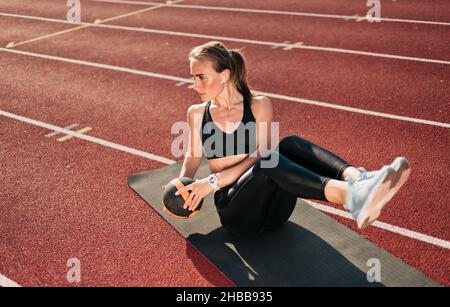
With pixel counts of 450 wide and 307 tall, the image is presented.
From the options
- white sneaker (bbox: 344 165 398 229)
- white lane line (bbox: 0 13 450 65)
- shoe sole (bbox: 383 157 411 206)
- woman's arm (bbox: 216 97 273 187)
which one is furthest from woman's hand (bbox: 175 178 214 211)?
white lane line (bbox: 0 13 450 65)

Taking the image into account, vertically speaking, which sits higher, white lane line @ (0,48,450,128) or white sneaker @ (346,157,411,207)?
white sneaker @ (346,157,411,207)

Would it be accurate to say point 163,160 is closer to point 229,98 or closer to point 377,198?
point 229,98

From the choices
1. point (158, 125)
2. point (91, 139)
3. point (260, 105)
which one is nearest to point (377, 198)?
point (260, 105)

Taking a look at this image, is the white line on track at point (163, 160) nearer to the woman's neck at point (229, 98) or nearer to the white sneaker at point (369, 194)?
the white sneaker at point (369, 194)

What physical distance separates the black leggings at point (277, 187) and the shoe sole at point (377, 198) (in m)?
0.35

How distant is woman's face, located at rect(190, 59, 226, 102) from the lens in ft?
13.5

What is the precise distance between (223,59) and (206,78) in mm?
221

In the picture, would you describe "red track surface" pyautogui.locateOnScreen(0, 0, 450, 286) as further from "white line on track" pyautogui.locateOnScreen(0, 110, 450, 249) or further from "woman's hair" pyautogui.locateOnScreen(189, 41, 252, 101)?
"woman's hair" pyautogui.locateOnScreen(189, 41, 252, 101)

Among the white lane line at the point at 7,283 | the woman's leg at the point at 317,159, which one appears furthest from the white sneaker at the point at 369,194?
the white lane line at the point at 7,283

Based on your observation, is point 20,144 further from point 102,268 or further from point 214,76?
point 214,76

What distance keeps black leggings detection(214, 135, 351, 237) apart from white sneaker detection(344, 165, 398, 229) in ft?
0.80

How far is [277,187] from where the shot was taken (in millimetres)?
4016

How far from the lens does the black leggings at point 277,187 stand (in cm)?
375
